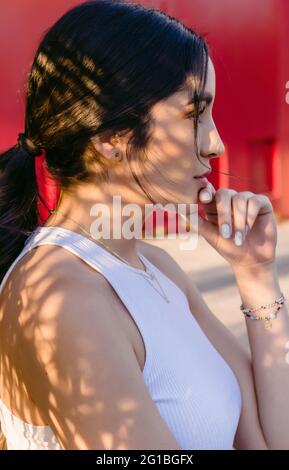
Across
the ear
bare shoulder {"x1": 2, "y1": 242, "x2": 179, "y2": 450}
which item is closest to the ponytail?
the ear

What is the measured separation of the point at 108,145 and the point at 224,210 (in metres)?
0.35

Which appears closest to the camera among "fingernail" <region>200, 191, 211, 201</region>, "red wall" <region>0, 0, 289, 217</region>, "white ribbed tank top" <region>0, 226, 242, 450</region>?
"white ribbed tank top" <region>0, 226, 242, 450</region>

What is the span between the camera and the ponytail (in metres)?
1.67

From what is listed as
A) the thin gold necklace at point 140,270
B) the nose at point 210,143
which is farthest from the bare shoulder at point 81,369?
the nose at point 210,143

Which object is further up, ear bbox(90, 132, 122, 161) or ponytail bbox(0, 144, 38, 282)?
ear bbox(90, 132, 122, 161)

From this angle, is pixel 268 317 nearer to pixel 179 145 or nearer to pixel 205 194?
pixel 205 194

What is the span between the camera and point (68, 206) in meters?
1.54

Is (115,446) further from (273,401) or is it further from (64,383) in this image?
(273,401)

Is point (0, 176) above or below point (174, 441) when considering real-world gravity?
above

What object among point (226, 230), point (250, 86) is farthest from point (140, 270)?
point (250, 86)

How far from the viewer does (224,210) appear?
67.1 inches

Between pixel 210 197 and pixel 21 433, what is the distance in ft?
2.11

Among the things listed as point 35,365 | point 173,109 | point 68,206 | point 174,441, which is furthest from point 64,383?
point 173,109

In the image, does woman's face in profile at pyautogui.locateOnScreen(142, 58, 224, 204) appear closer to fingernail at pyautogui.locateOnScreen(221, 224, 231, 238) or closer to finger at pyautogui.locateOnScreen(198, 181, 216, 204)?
finger at pyautogui.locateOnScreen(198, 181, 216, 204)
